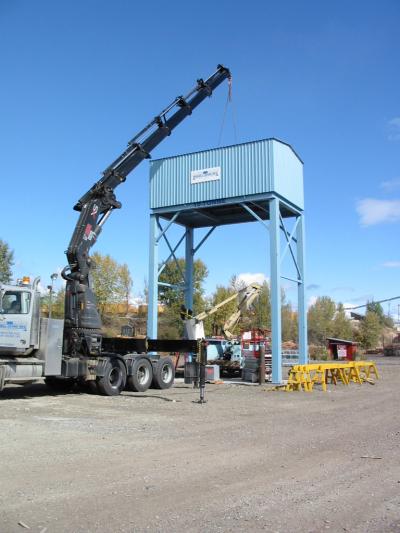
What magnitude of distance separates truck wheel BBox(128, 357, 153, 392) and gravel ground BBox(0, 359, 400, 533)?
164 inches

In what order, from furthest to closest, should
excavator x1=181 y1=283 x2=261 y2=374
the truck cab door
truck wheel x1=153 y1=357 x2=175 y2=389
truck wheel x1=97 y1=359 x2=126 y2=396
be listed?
excavator x1=181 y1=283 x2=261 y2=374, truck wheel x1=153 y1=357 x2=175 y2=389, truck wheel x1=97 y1=359 x2=126 y2=396, the truck cab door

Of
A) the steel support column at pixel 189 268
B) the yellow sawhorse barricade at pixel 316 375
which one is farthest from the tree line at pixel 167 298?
the yellow sawhorse barricade at pixel 316 375

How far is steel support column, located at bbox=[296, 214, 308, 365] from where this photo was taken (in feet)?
80.7

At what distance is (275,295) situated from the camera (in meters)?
22.1

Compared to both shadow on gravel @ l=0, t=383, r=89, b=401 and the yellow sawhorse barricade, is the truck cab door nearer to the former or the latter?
shadow on gravel @ l=0, t=383, r=89, b=401

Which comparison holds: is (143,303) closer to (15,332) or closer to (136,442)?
(15,332)

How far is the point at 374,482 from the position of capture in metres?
6.92

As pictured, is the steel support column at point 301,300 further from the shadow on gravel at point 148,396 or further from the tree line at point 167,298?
the tree line at point 167,298

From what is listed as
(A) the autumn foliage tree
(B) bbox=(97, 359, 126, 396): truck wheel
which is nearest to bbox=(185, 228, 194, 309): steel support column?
(B) bbox=(97, 359, 126, 396): truck wheel

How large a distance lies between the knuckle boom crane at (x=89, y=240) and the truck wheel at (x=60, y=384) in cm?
162

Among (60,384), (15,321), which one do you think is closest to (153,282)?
(60,384)

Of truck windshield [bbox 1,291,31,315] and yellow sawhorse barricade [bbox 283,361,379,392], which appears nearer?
truck windshield [bbox 1,291,31,315]

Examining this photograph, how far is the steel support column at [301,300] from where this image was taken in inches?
969

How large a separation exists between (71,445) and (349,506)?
518 cm
